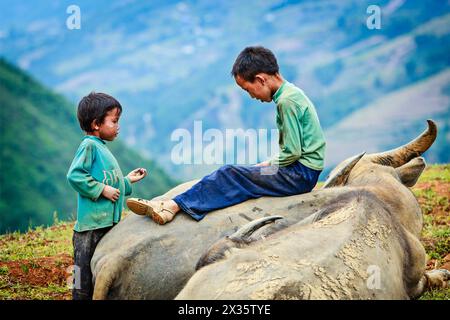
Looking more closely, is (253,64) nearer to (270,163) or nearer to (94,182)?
(270,163)

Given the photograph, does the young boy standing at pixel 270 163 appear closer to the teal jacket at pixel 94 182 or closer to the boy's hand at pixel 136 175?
the teal jacket at pixel 94 182

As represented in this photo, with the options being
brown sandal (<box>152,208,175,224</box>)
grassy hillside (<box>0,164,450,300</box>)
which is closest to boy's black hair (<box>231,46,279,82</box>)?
brown sandal (<box>152,208,175,224</box>)

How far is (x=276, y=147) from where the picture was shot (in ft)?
21.8

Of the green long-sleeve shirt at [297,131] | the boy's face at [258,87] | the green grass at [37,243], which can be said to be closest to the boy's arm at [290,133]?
the green long-sleeve shirt at [297,131]

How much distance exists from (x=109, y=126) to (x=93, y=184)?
0.53 metres

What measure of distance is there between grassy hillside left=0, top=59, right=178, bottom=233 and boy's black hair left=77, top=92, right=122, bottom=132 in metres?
16.7

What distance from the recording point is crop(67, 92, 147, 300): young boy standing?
597 cm

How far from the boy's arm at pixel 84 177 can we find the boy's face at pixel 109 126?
0.19m

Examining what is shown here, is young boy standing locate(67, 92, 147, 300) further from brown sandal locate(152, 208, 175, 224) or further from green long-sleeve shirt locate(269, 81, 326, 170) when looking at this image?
green long-sleeve shirt locate(269, 81, 326, 170)

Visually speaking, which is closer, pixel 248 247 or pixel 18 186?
pixel 248 247

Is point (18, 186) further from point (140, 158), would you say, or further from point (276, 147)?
point (276, 147)
